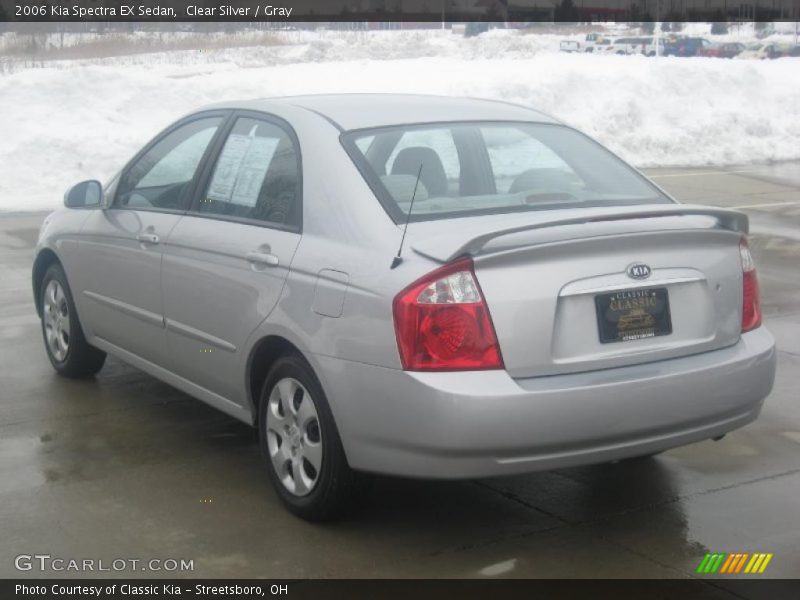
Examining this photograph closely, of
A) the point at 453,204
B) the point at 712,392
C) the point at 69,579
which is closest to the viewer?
the point at 69,579

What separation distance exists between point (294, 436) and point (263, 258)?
2.38ft

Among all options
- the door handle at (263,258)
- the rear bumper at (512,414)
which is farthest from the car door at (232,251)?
the rear bumper at (512,414)

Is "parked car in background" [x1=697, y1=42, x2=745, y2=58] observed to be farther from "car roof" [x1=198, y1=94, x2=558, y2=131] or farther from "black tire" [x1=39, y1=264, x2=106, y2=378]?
"car roof" [x1=198, y1=94, x2=558, y2=131]

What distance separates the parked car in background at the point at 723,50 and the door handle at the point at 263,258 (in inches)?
1707

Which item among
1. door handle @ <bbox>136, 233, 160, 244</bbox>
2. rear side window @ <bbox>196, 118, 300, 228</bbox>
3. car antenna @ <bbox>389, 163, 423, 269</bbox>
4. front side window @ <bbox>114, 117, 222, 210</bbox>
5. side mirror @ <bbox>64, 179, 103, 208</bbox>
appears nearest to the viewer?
car antenna @ <bbox>389, 163, 423, 269</bbox>

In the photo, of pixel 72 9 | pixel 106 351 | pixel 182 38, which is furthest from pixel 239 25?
pixel 106 351

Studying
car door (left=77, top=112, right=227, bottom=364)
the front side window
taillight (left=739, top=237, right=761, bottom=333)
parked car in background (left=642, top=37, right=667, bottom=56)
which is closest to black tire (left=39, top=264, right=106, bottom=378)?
car door (left=77, top=112, right=227, bottom=364)

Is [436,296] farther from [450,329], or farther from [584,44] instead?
[584,44]

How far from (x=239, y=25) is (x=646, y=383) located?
133ft

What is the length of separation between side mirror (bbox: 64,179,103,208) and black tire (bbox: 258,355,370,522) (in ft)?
Result: 6.90

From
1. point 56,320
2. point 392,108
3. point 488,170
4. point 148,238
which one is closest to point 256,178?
point 392,108

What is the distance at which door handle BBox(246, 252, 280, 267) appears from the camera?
4770mm

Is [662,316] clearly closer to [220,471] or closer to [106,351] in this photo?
[220,471]

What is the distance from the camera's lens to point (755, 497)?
192 inches
